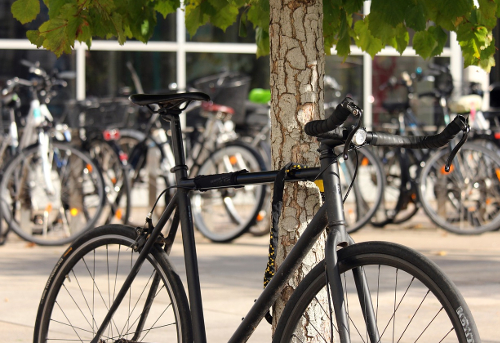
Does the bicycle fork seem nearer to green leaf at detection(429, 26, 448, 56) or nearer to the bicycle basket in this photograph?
green leaf at detection(429, 26, 448, 56)

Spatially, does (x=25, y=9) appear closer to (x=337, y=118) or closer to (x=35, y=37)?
(x=35, y=37)

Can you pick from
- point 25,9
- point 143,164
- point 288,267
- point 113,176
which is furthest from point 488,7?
point 113,176

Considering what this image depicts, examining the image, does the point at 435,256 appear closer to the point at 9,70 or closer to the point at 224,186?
the point at 224,186

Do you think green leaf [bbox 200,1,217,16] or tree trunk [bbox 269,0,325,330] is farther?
green leaf [bbox 200,1,217,16]

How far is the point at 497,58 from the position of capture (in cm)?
1245

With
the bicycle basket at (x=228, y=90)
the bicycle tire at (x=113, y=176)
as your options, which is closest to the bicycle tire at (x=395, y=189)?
Result: the bicycle basket at (x=228, y=90)

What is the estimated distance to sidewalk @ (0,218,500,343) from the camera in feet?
13.8

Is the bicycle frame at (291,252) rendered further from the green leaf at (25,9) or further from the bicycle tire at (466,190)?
the bicycle tire at (466,190)

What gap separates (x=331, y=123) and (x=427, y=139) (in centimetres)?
28

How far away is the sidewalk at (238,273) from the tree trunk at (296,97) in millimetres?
1129

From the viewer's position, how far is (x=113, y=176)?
26.3 feet

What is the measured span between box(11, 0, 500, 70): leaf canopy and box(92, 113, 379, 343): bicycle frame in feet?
1.88

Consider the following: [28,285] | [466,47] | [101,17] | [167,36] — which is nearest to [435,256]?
[28,285]

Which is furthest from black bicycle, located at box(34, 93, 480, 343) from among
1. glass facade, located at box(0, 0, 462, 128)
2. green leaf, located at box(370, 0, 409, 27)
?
glass facade, located at box(0, 0, 462, 128)
